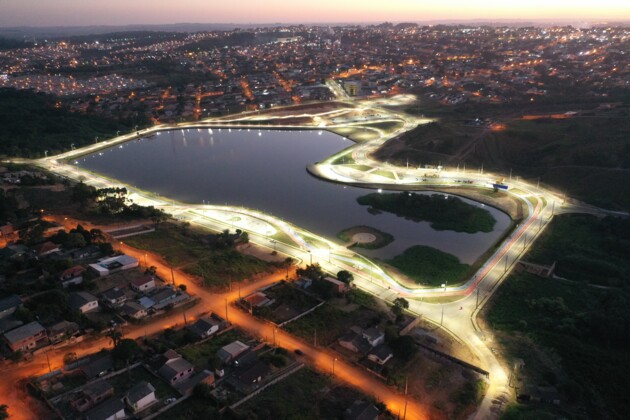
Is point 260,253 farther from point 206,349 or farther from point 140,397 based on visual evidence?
point 140,397

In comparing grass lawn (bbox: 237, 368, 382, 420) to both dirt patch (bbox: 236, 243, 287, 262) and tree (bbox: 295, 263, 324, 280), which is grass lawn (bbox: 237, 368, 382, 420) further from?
dirt patch (bbox: 236, 243, 287, 262)

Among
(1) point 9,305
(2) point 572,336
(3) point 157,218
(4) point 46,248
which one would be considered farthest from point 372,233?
(1) point 9,305

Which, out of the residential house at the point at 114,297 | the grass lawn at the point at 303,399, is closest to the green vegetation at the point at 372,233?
the grass lawn at the point at 303,399

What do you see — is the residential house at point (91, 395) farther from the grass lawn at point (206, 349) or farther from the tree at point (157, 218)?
the tree at point (157, 218)

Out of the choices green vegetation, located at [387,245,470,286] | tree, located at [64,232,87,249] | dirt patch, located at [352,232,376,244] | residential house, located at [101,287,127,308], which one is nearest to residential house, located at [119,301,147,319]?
residential house, located at [101,287,127,308]

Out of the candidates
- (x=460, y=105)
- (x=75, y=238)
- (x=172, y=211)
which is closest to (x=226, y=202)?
(x=172, y=211)

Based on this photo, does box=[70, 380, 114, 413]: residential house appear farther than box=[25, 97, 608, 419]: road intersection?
No
